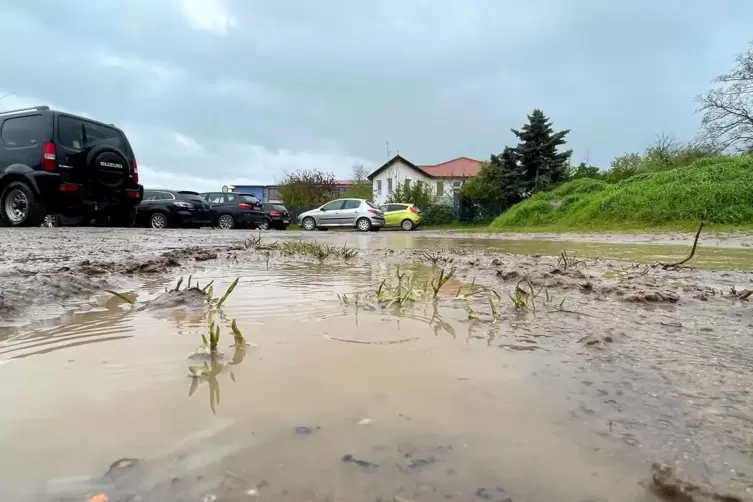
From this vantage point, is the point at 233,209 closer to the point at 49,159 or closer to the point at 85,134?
the point at 85,134

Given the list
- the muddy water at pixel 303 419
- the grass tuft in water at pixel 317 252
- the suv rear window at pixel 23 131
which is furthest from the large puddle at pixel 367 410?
the suv rear window at pixel 23 131

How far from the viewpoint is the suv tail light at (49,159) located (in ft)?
24.5

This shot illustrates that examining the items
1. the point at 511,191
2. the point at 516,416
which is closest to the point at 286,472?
the point at 516,416

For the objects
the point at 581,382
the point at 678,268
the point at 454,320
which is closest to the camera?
the point at 581,382

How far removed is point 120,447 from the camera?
31.8 inches

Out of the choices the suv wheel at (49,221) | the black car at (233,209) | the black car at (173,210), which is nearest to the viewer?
the suv wheel at (49,221)

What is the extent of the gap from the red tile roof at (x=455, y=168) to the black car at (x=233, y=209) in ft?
117

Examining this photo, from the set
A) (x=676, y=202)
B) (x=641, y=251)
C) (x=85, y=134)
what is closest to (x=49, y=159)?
(x=85, y=134)

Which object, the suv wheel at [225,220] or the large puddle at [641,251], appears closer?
the large puddle at [641,251]

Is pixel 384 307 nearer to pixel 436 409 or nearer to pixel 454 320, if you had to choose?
pixel 454 320

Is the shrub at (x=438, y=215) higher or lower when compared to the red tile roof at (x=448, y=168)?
lower

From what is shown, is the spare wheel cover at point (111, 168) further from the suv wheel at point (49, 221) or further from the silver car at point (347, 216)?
the silver car at point (347, 216)

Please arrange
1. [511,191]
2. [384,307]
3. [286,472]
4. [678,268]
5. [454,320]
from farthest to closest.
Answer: [511,191]
[678,268]
[384,307]
[454,320]
[286,472]

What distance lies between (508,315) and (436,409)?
104 centimetres
